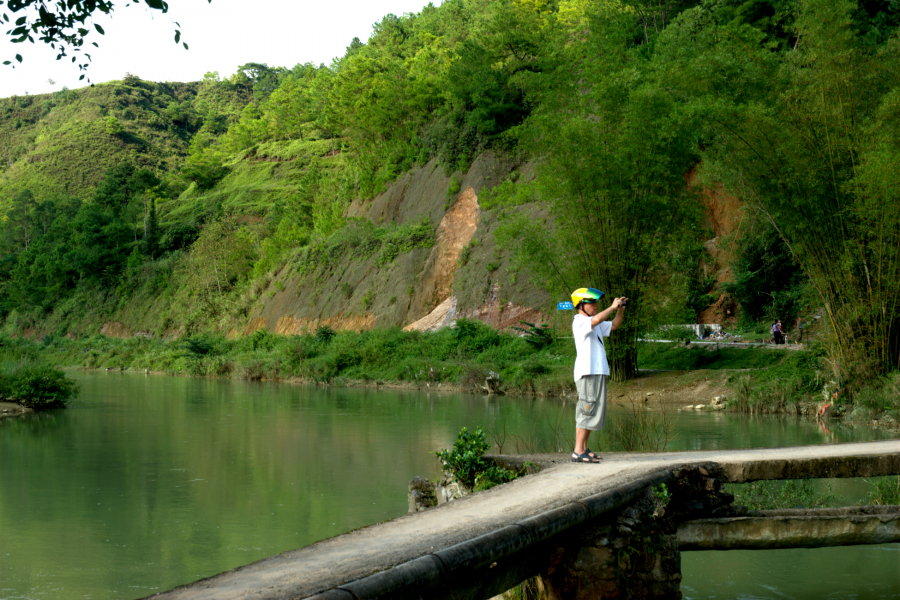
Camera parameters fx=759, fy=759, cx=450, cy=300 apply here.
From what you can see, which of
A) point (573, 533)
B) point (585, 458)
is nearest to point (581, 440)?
point (585, 458)

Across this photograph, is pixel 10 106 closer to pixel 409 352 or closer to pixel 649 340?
pixel 409 352

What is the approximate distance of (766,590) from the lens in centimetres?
609

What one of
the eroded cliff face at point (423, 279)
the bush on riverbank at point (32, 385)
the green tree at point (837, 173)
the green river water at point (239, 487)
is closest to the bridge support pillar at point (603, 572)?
the green river water at point (239, 487)

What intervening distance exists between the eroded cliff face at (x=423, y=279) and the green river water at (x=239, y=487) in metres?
9.73

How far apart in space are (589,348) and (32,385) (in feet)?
55.6

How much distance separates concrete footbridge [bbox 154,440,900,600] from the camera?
354cm

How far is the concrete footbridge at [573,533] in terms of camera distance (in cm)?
354

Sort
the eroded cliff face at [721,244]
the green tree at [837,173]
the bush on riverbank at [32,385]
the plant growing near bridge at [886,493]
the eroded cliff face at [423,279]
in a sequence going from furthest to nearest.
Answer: the eroded cliff face at [423,279]
the eroded cliff face at [721,244]
the bush on riverbank at [32,385]
the green tree at [837,173]
the plant growing near bridge at [886,493]

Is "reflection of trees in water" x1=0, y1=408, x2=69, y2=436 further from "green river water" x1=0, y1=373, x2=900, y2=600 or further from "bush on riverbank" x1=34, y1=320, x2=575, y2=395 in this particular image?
"bush on riverbank" x1=34, y1=320, x2=575, y2=395

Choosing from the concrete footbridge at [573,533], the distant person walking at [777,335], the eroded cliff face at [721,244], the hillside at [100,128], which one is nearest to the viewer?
the concrete footbridge at [573,533]

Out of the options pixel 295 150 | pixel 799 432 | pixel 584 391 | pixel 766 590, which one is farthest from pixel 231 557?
pixel 295 150

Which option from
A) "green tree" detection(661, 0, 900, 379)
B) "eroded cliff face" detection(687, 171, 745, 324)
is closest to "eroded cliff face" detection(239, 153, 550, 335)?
"eroded cliff face" detection(687, 171, 745, 324)

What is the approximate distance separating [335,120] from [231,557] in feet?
144

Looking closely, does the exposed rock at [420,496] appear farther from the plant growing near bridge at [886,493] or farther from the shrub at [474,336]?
the shrub at [474,336]
